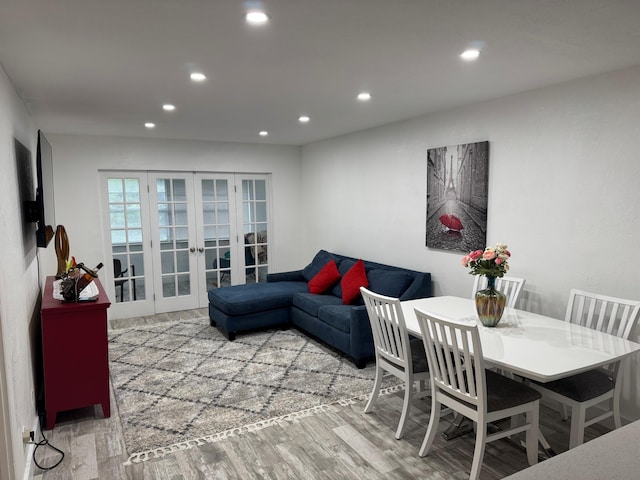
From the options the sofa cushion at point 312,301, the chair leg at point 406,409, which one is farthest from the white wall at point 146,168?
the chair leg at point 406,409

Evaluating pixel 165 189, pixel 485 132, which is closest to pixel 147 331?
pixel 165 189

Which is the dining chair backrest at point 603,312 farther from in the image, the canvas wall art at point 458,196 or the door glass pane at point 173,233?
the door glass pane at point 173,233

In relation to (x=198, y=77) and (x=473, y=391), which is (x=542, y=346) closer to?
(x=473, y=391)

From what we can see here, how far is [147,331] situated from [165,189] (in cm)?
194

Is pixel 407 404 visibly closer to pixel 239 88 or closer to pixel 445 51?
pixel 445 51

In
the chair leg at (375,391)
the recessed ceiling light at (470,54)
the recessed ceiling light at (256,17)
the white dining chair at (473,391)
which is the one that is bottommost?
the chair leg at (375,391)

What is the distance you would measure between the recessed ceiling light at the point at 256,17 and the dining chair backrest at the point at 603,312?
102 inches

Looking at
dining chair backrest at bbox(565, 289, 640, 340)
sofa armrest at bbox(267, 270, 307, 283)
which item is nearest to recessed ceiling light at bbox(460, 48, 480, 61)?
dining chair backrest at bbox(565, 289, 640, 340)

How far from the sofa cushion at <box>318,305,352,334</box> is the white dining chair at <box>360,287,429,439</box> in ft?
3.08

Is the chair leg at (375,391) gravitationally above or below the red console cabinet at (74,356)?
below

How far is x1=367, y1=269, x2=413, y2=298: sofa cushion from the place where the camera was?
4.38 meters

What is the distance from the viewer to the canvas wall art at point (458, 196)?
3834 millimetres

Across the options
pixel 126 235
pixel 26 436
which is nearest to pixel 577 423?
pixel 26 436

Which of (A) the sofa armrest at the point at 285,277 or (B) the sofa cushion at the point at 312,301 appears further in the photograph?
(A) the sofa armrest at the point at 285,277
